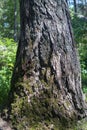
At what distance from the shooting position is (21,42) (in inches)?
164

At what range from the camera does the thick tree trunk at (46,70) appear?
3941 millimetres

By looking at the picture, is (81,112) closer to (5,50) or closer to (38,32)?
(38,32)

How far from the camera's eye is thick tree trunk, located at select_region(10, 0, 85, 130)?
3941mm

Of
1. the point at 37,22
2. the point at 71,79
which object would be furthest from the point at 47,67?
the point at 37,22

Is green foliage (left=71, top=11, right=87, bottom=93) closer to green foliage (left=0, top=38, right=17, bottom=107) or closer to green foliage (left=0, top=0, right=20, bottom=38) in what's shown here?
green foliage (left=0, top=38, right=17, bottom=107)

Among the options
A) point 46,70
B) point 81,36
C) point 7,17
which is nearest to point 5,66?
point 46,70

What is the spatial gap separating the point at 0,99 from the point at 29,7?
4.81ft

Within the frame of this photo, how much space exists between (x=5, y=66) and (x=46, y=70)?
2469mm

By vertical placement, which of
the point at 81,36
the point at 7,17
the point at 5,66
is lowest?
the point at 5,66

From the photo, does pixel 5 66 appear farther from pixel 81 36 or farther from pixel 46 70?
pixel 81 36

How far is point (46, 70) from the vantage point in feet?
13.2

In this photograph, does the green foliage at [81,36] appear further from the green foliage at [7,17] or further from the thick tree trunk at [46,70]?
the green foliage at [7,17]

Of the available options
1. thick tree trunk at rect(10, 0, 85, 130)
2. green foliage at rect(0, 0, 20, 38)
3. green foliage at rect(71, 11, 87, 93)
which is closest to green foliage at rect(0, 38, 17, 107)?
thick tree trunk at rect(10, 0, 85, 130)

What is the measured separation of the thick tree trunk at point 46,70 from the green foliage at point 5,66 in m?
0.73
